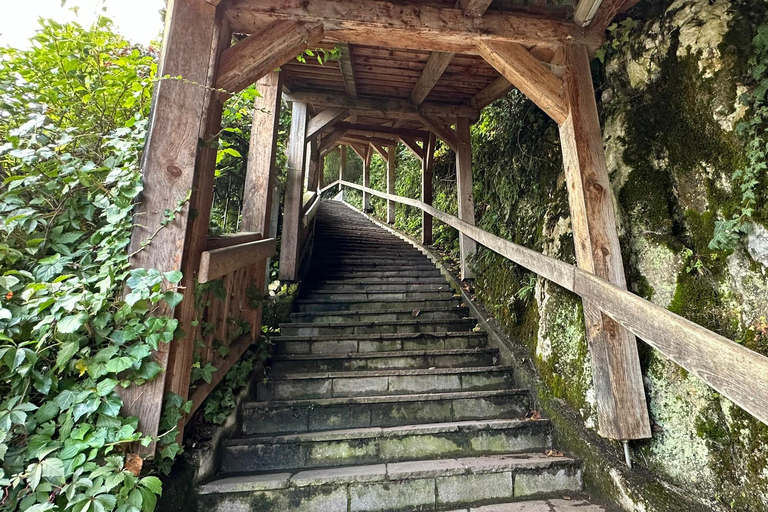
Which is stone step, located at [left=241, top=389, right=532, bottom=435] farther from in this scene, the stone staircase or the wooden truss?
the wooden truss

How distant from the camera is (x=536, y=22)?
207 cm

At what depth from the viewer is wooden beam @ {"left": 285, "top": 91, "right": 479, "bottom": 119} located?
3641 mm

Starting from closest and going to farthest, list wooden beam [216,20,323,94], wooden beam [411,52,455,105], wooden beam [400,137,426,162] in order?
wooden beam [216,20,323,94] → wooden beam [411,52,455,105] → wooden beam [400,137,426,162]

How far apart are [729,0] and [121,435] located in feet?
10.0

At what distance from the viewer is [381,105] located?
3.79 meters

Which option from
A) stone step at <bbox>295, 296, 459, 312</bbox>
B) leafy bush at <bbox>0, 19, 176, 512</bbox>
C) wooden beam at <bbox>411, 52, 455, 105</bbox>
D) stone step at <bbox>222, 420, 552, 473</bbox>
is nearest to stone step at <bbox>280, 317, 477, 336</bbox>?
stone step at <bbox>295, 296, 459, 312</bbox>

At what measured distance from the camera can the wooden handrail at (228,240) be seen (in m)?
1.78

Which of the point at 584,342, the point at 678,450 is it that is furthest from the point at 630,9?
the point at 678,450

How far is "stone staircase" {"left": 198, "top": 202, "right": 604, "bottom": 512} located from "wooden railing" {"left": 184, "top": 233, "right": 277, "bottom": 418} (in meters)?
0.33

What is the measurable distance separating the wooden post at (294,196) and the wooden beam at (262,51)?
185 cm

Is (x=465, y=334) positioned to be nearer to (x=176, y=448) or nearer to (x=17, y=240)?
(x=176, y=448)

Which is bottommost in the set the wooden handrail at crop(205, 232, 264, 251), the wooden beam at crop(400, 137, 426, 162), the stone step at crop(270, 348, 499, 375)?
the stone step at crop(270, 348, 499, 375)

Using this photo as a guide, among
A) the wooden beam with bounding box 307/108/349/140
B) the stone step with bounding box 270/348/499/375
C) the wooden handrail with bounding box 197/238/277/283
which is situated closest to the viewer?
the wooden handrail with bounding box 197/238/277/283

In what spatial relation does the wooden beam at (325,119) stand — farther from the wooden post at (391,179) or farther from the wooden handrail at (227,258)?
the wooden post at (391,179)
